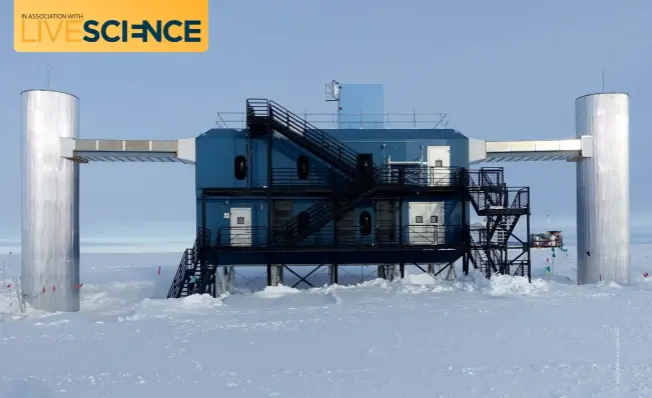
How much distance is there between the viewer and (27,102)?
22.3 meters

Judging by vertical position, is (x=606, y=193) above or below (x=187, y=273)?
above

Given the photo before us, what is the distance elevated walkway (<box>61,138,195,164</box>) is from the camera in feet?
74.4

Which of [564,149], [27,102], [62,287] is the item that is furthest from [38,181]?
[564,149]

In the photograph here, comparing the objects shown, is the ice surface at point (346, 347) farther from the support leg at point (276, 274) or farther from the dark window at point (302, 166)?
the dark window at point (302, 166)

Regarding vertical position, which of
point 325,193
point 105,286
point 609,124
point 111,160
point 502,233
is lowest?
point 105,286

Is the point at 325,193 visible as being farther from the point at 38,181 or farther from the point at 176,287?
the point at 38,181

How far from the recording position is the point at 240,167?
958 inches

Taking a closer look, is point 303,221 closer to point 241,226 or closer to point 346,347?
point 241,226

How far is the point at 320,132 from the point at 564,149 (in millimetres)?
12700

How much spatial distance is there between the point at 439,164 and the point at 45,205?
19432 mm

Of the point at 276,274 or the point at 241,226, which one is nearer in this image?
the point at 241,226

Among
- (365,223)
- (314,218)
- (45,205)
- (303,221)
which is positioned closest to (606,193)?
(365,223)

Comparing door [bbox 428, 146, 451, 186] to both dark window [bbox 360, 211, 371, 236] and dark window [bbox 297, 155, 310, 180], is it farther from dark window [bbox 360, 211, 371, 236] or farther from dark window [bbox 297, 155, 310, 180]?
dark window [bbox 297, 155, 310, 180]

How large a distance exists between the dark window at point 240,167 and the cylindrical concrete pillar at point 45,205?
26.4 ft
